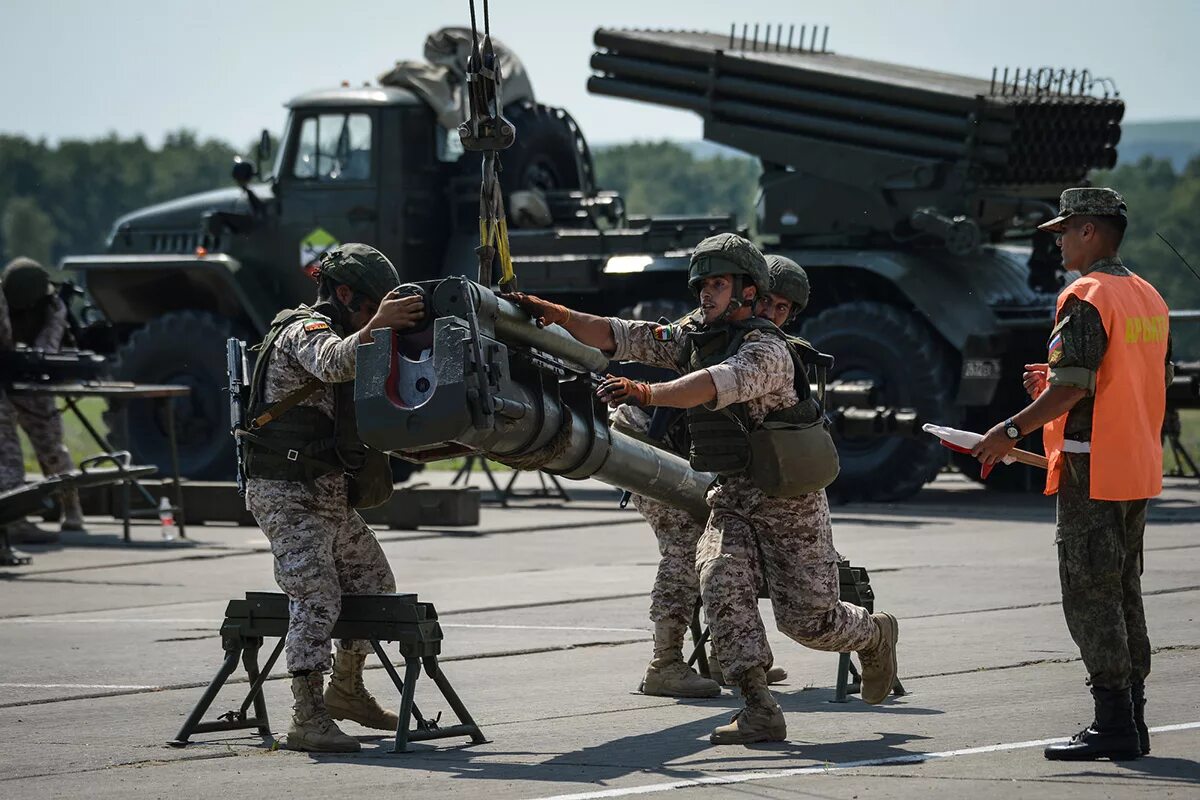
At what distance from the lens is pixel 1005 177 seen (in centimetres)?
1727

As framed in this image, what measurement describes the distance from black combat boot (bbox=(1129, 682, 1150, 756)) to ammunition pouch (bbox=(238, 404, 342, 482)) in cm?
297

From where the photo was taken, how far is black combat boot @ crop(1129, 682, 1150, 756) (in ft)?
23.2

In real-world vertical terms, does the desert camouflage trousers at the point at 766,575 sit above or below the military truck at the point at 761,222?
below

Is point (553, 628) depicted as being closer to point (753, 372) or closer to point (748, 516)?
point (748, 516)

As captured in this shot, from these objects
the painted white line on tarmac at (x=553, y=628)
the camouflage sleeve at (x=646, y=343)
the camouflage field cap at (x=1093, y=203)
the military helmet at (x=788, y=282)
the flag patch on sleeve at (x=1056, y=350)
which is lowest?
the painted white line on tarmac at (x=553, y=628)

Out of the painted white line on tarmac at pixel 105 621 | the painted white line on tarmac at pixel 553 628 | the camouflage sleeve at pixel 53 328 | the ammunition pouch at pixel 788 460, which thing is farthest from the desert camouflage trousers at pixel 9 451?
the ammunition pouch at pixel 788 460

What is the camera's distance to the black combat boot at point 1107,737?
22.7 ft

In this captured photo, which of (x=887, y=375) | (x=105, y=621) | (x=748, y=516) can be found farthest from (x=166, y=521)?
(x=748, y=516)

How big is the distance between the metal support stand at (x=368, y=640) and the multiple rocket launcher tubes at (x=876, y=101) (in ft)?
34.2

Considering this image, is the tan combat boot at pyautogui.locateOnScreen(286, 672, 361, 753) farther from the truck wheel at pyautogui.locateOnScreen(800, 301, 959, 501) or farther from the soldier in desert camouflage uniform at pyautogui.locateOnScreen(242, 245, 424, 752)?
the truck wheel at pyautogui.locateOnScreen(800, 301, 959, 501)

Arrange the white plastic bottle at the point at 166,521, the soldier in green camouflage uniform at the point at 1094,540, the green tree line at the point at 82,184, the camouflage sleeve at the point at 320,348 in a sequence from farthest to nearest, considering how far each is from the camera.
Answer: the green tree line at the point at 82,184
the white plastic bottle at the point at 166,521
the camouflage sleeve at the point at 320,348
the soldier in green camouflage uniform at the point at 1094,540

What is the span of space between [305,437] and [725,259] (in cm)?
169

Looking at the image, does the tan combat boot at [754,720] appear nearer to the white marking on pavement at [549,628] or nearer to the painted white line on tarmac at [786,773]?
the painted white line on tarmac at [786,773]

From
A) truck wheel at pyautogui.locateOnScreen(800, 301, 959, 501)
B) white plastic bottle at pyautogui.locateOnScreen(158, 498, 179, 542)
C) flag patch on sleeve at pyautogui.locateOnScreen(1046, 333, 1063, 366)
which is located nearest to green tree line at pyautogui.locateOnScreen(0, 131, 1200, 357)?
truck wheel at pyautogui.locateOnScreen(800, 301, 959, 501)
